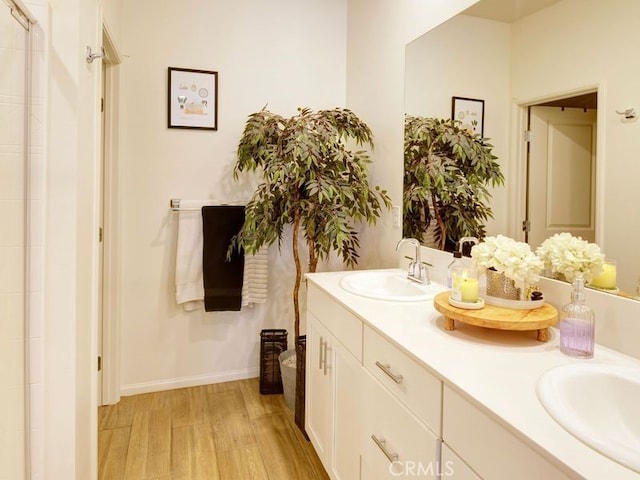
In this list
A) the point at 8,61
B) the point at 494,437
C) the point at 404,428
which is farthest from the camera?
the point at 8,61

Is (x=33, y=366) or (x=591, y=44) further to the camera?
(x=33, y=366)

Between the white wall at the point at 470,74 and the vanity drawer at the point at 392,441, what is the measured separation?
0.81 m

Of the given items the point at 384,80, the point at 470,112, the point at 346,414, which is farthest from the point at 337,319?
the point at 384,80

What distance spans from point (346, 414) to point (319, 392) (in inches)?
12.7

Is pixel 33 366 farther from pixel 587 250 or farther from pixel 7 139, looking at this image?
pixel 587 250

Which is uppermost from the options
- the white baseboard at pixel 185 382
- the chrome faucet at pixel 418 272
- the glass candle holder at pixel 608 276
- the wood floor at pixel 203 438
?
the glass candle holder at pixel 608 276

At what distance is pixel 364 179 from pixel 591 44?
4.23 ft

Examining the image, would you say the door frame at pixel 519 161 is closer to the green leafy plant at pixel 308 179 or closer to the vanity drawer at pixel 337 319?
the vanity drawer at pixel 337 319

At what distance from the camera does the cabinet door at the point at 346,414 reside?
144 centimetres

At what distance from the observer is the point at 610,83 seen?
45.9 inches

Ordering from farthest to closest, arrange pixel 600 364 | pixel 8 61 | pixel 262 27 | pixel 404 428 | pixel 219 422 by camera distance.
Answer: pixel 262 27, pixel 219 422, pixel 8 61, pixel 404 428, pixel 600 364

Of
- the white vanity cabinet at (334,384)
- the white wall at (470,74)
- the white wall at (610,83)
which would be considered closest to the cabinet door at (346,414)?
the white vanity cabinet at (334,384)

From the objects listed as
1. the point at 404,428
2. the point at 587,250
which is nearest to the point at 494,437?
the point at 404,428

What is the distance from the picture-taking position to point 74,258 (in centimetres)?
142
